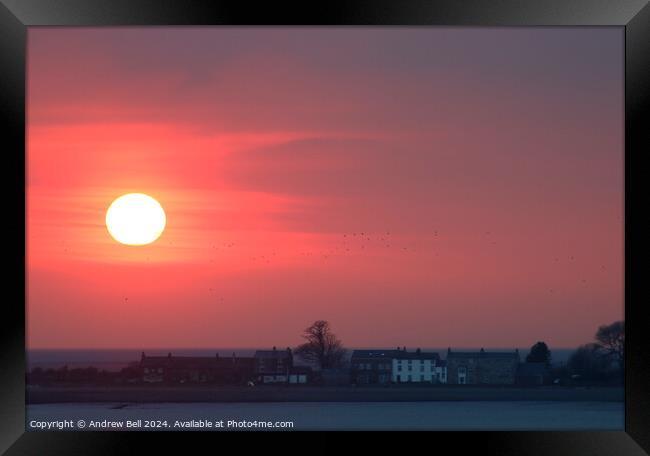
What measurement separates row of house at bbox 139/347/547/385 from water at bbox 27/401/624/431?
1195mm

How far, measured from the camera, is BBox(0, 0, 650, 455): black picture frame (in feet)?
22.5

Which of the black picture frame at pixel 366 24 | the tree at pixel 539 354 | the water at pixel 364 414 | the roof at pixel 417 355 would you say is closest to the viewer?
the black picture frame at pixel 366 24

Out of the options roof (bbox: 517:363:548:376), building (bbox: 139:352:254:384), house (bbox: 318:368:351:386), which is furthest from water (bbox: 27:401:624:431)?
house (bbox: 318:368:351:386)

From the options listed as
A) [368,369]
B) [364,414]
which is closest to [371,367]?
[368,369]

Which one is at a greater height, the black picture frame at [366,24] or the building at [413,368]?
the black picture frame at [366,24]

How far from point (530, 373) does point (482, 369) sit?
75 centimetres

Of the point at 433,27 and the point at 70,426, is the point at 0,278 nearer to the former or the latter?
the point at 70,426

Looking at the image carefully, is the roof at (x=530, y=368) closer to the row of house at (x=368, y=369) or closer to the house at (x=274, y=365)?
the row of house at (x=368, y=369)

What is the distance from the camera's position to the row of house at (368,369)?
12.2m

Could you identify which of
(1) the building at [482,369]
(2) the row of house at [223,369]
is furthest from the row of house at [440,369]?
(2) the row of house at [223,369]

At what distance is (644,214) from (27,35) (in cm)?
467

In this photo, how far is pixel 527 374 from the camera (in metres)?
13.4

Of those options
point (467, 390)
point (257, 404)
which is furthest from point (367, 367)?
point (257, 404)

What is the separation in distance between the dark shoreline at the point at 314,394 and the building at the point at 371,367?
21 centimetres
